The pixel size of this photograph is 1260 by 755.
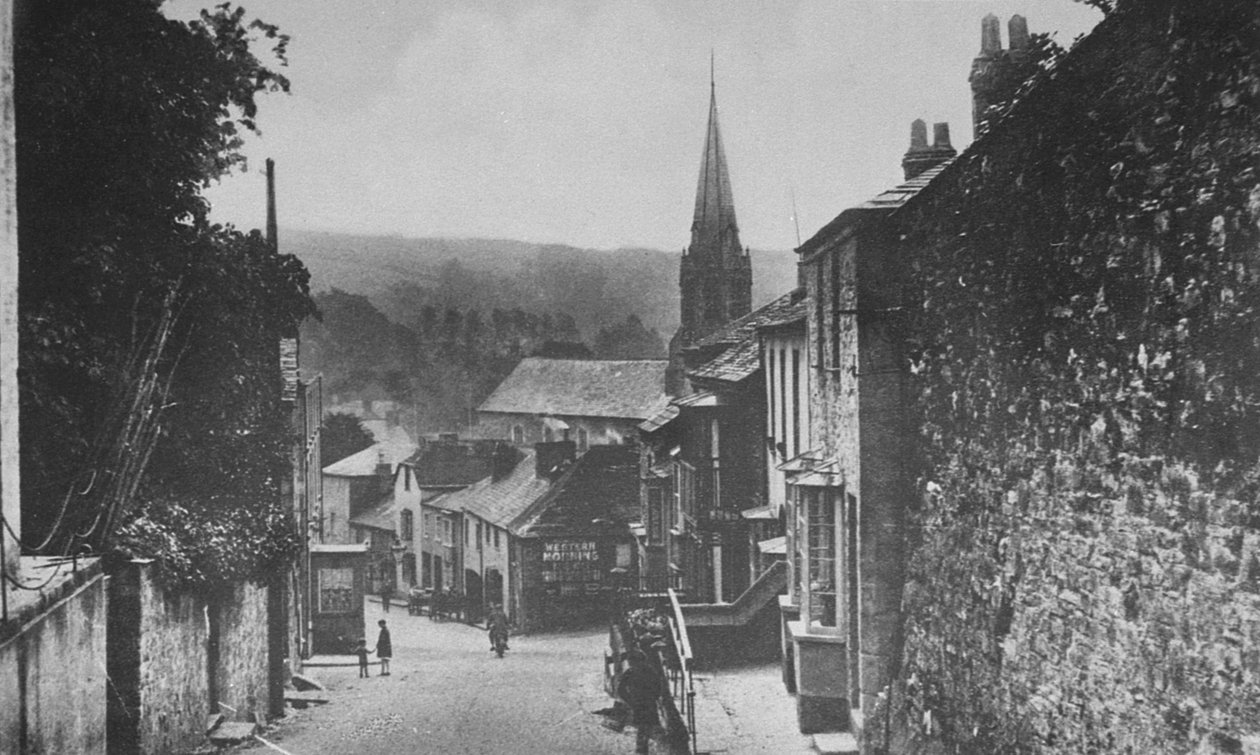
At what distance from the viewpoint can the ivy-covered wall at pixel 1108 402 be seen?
5.73 m

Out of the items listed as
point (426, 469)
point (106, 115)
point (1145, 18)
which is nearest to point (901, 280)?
point (1145, 18)

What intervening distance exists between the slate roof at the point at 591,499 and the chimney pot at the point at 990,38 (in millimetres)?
27849

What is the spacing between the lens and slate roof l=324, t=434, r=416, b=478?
57312 mm

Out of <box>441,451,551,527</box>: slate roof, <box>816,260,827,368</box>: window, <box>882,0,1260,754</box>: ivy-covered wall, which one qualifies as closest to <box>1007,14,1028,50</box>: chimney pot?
<box>882,0,1260,754</box>: ivy-covered wall

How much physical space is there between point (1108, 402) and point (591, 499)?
107 feet

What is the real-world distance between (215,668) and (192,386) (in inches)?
184

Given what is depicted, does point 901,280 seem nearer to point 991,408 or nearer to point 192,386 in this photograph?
point 991,408

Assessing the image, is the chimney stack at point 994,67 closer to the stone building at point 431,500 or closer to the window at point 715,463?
the window at point 715,463

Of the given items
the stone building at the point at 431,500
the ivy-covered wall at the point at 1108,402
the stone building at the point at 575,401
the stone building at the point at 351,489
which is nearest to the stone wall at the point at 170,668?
the ivy-covered wall at the point at 1108,402

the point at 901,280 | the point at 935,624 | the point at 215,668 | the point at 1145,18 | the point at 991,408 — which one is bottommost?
the point at 215,668

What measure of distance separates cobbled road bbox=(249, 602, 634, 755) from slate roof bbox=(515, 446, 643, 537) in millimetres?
5569

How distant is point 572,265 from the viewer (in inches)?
1762

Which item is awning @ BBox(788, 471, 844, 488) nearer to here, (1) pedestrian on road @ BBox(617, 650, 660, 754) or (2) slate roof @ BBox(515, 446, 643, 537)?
(1) pedestrian on road @ BBox(617, 650, 660, 754)

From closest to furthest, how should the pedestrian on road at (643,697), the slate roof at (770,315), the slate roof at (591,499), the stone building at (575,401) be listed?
the pedestrian on road at (643,697) < the slate roof at (770,315) < the slate roof at (591,499) < the stone building at (575,401)
